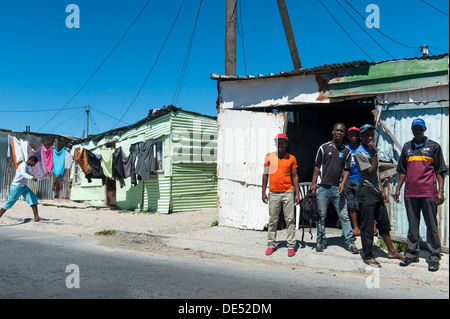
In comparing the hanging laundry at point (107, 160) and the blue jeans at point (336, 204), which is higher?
the hanging laundry at point (107, 160)

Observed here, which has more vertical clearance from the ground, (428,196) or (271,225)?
(428,196)

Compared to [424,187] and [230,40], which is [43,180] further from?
[424,187]

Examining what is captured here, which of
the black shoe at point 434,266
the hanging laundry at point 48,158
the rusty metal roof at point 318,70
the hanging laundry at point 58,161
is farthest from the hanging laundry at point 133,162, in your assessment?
the black shoe at point 434,266

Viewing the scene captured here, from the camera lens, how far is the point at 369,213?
567cm

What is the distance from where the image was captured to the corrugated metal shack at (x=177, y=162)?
511 inches

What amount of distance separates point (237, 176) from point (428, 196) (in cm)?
447

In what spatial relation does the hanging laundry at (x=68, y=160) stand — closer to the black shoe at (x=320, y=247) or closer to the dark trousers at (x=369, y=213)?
the black shoe at (x=320, y=247)

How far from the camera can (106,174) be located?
14547 millimetres

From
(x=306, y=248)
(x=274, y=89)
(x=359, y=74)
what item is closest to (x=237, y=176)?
(x=274, y=89)

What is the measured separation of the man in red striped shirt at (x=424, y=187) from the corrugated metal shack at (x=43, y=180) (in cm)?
1780

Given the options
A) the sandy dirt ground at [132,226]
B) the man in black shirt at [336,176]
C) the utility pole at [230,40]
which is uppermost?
the utility pole at [230,40]

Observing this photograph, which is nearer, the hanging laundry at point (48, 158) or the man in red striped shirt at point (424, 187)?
the man in red striped shirt at point (424, 187)

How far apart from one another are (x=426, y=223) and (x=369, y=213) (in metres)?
0.78
